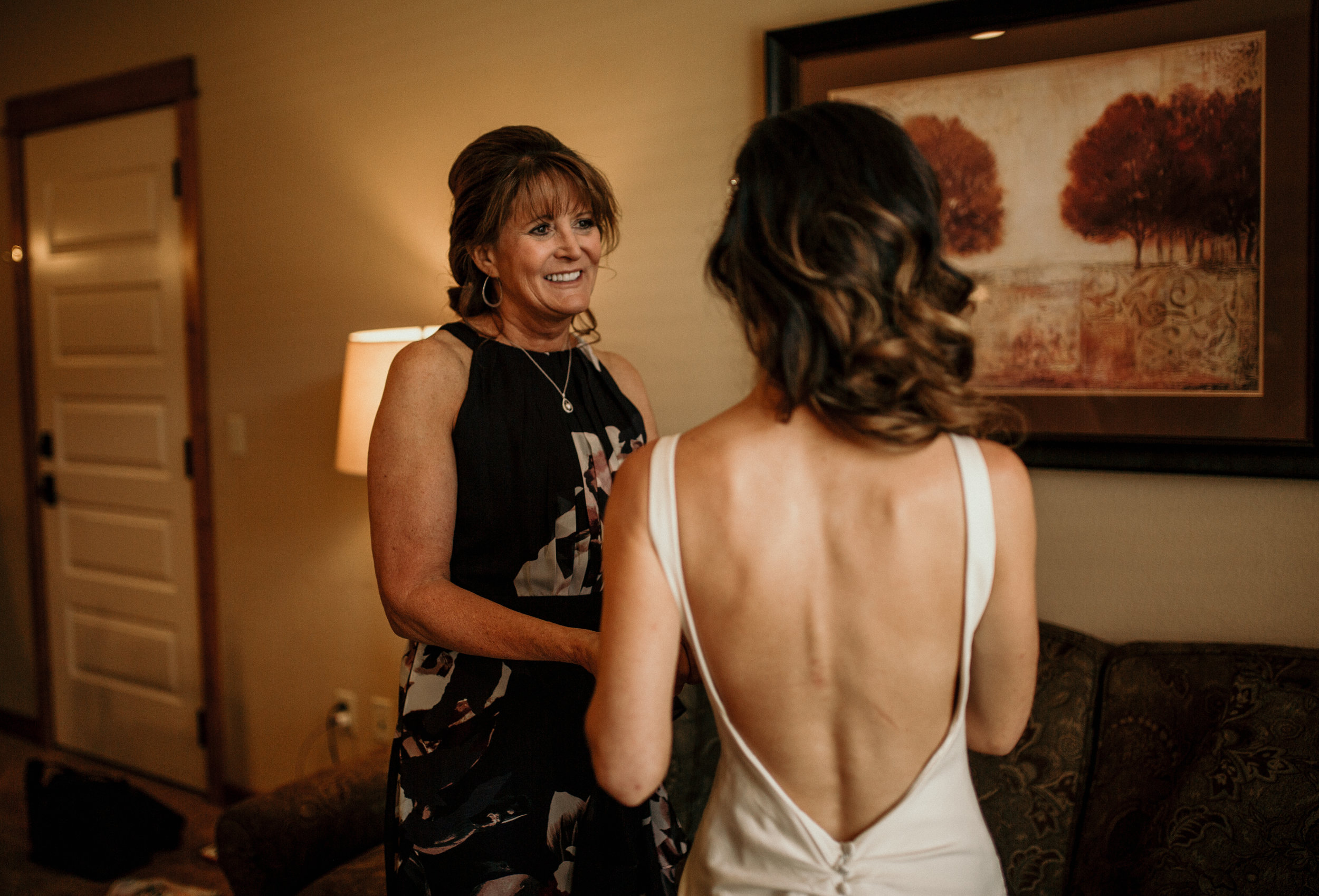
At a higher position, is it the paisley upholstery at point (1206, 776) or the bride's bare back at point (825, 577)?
the bride's bare back at point (825, 577)

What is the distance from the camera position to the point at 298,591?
297 cm

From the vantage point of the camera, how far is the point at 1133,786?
1.55 m

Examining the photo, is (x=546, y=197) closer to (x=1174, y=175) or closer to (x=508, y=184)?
(x=508, y=184)

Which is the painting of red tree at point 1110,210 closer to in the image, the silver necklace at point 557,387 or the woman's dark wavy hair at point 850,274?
the silver necklace at point 557,387

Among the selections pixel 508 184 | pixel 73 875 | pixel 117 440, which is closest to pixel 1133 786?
pixel 508 184

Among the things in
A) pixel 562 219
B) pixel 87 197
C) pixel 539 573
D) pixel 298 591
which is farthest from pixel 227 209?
pixel 539 573

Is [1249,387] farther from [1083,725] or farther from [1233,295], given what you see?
[1083,725]

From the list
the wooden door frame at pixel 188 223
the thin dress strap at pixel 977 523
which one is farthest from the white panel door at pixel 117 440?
the thin dress strap at pixel 977 523

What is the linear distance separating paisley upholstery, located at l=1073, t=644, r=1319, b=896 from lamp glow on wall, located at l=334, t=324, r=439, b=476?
1759mm

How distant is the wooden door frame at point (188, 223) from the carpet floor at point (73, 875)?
14cm

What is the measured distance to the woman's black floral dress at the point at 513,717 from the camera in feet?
4.47

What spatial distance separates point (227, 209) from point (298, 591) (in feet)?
4.42

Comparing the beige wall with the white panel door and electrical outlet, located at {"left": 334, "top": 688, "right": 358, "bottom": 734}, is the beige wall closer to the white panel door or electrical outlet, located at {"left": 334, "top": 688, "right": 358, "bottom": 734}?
electrical outlet, located at {"left": 334, "top": 688, "right": 358, "bottom": 734}

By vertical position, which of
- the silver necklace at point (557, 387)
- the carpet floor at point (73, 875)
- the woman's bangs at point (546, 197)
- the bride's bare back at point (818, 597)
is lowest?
the carpet floor at point (73, 875)
